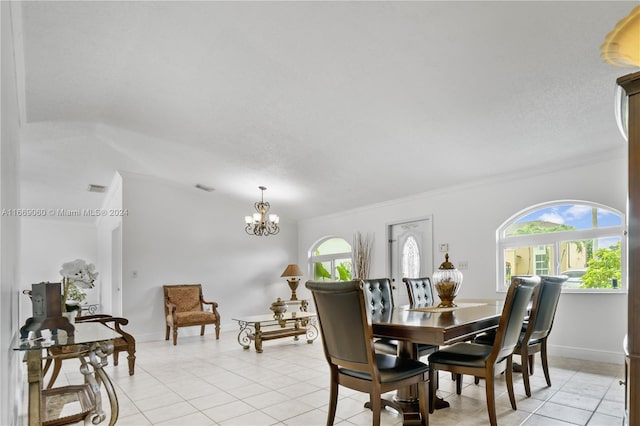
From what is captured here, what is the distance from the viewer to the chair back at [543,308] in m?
3.21

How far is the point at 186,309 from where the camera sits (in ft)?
21.7

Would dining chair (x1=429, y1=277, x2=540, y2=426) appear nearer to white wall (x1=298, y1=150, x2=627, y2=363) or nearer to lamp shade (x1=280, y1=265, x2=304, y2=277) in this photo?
white wall (x1=298, y1=150, x2=627, y2=363)

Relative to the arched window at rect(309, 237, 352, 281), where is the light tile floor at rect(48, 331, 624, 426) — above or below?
below

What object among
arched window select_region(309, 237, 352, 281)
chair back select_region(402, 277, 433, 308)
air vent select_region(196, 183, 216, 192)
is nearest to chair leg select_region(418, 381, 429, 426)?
chair back select_region(402, 277, 433, 308)

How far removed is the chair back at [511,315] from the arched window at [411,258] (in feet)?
11.0

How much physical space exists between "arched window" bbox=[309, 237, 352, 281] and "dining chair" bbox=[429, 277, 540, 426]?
4.67m

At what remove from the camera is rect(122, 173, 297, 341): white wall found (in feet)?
21.4

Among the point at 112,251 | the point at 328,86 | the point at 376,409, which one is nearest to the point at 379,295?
the point at 376,409

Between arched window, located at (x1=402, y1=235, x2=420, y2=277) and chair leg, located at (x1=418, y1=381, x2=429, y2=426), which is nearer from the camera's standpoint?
chair leg, located at (x1=418, y1=381, x2=429, y2=426)

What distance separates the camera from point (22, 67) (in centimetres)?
339

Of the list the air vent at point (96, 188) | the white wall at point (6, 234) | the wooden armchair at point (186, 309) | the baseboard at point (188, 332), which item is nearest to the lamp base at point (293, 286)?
the baseboard at point (188, 332)

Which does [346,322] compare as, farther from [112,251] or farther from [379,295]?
[112,251]

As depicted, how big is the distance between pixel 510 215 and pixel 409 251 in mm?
1752

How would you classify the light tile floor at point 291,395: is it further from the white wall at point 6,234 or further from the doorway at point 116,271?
the doorway at point 116,271
